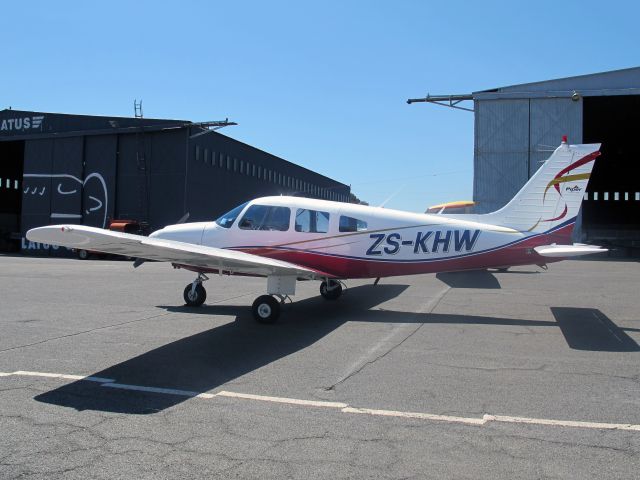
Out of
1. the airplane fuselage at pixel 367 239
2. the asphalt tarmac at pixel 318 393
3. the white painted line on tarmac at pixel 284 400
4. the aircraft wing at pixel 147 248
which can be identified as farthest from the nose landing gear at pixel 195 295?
the white painted line on tarmac at pixel 284 400

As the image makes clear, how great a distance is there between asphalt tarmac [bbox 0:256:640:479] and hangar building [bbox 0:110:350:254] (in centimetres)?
2827

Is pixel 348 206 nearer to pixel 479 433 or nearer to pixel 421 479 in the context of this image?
pixel 479 433

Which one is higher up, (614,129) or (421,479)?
(614,129)

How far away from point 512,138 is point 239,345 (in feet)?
95.3

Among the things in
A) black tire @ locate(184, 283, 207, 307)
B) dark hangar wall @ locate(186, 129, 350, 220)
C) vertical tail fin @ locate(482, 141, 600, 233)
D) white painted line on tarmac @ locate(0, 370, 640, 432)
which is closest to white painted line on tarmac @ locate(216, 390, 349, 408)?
white painted line on tarmac @ locate(0, 370, 640, 432)

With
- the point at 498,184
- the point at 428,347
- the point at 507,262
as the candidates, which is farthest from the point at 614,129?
the point at 428,347

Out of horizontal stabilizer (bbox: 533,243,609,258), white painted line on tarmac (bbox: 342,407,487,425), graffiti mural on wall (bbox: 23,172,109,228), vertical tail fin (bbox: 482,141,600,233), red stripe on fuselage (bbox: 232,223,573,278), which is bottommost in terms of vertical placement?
white painted line on tarmac (bbox: 342,407,487,425)

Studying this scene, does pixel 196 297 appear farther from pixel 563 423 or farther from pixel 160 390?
pixel 563 423

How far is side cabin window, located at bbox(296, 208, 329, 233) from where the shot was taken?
10.3 m

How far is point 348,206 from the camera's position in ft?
34.7

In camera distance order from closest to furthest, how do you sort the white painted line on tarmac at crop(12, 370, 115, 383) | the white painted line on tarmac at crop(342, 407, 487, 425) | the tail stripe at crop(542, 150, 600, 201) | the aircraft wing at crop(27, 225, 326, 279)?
the white painted line on tarmac at crop(342, 407, 487, 425) → the white painted line on tarmac at crop(12, 370, 115, 383) → the aircraft wing at crop(27, 225, 326, 279) → the tail stripe at crop(542, 150, 600, 201)

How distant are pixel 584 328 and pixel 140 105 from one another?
36566 millimetres

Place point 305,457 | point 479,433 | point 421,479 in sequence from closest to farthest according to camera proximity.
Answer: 1. point 421,479
2. point 305,457
3. point 479,433

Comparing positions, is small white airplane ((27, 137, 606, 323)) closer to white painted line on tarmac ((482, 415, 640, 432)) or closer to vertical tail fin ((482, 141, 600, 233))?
vertical tail fin ((482, 141, 600, 233))
